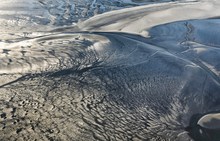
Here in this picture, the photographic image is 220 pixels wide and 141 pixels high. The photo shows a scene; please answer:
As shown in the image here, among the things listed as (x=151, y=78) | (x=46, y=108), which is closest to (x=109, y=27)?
(x=151, y=78)

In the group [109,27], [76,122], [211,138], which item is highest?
[109,27]

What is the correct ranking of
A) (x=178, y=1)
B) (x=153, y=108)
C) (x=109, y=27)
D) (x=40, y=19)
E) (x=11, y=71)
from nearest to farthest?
(x=153, y=108)
(x=11, y=71)
(x=109, y=27)
(x=40, y=19)
(x=178, y=1)

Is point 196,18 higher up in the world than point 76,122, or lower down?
higher up

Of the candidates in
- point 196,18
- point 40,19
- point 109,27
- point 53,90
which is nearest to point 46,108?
point 53,90

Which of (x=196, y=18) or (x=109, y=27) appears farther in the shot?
(x=196, y=18)

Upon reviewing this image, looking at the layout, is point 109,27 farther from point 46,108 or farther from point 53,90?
point 46,108

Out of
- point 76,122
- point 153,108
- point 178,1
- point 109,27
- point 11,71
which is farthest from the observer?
point 178,1
